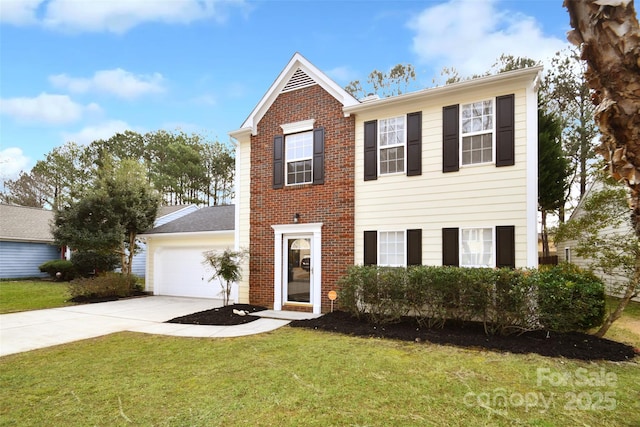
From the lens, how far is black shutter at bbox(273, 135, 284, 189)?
10.5 m

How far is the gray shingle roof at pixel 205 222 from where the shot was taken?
1354 centimetres

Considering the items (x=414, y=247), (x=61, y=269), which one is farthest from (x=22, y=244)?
(x=414, y=247)

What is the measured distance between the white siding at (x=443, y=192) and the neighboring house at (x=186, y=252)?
5.79 metres

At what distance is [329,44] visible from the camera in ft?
41.9

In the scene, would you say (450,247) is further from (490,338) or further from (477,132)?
(477,132)

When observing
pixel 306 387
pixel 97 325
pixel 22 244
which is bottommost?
pixel 97 325

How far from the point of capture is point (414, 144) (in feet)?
28.8

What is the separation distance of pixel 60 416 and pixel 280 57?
13013mm

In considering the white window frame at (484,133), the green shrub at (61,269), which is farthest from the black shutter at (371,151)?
the green shrub at (61,269)

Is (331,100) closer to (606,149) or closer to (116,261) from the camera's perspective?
(606,149)

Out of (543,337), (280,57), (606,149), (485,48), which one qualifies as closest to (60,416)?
(606,149)

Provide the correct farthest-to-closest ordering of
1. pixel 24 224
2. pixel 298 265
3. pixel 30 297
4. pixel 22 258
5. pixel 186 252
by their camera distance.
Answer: pixel 24 224, pixel 22 258, pixel 186 252, pixel 30 297, pixel 298 265

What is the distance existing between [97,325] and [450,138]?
9616mm

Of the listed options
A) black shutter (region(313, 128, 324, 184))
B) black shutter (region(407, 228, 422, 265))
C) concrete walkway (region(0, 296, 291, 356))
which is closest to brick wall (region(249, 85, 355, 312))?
black shutter (region(313, 128, 324, 184))
